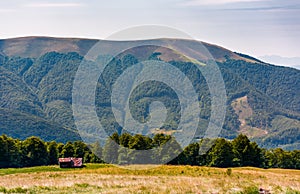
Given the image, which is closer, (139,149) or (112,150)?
(139,149)

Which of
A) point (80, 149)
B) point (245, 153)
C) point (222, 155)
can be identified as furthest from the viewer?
point (80, 149)

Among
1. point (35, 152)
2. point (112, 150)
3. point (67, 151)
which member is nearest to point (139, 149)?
point (112, 150)

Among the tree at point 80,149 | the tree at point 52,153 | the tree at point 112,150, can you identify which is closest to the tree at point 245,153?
the tree at point 112,150

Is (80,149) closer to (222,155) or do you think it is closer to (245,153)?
(222,155)

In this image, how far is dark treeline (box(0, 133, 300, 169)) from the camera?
91.9m

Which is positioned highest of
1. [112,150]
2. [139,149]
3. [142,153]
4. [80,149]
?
[139,149]

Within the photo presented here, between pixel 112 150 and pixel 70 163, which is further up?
pixel 70 163

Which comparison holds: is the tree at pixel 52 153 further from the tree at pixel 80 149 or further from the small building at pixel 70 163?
the small building at pixel 70 163

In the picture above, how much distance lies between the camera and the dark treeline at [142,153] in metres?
91.9

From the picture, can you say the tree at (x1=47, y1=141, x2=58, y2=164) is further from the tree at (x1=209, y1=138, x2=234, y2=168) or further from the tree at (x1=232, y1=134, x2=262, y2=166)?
the tree at (x1=232, y1=134, x2=262, y2=166)

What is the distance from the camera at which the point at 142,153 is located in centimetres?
9619

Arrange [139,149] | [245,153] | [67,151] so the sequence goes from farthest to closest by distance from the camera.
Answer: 1. [67,151]
2. [245,153]
3. [139,149]

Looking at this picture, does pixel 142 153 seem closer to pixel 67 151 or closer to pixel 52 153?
pixel 67 151

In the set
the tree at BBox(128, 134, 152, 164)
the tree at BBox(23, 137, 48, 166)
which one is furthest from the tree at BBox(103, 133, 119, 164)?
the tree at BBox(23, 137, 48, 166)
